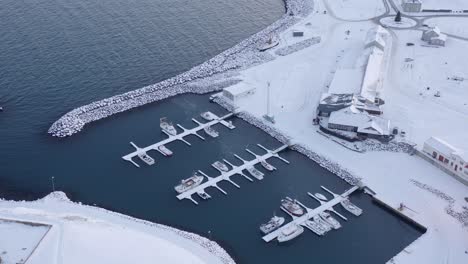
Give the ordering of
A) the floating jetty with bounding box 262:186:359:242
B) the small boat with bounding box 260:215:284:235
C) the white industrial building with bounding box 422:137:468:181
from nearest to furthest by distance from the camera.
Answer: the floating jetty with bounding box 262:186:359:242 < the small boat with bounding box 260:215:284:235 < the white industrial building with bounding box 422:137:468:181

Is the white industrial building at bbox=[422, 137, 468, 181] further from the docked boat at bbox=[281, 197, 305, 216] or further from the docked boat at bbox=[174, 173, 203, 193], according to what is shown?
the docked boat at bbox=[174, 173, 203, 193]

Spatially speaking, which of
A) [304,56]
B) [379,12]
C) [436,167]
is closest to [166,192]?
[436,167]

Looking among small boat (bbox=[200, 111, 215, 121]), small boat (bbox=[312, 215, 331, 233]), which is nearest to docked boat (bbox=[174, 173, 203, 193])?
small boat (bbox=[312, 215, 331, 233])

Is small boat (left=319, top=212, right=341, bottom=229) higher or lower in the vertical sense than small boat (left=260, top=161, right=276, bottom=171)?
lower

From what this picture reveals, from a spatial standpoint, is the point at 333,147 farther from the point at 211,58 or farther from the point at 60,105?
the point at 60,105

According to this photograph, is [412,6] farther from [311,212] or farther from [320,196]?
[311,212]

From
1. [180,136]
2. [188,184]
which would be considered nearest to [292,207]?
[188,184]

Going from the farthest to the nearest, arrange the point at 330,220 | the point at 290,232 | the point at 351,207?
the point at 351,207 → the point at 330,220 → the point at 290,232
